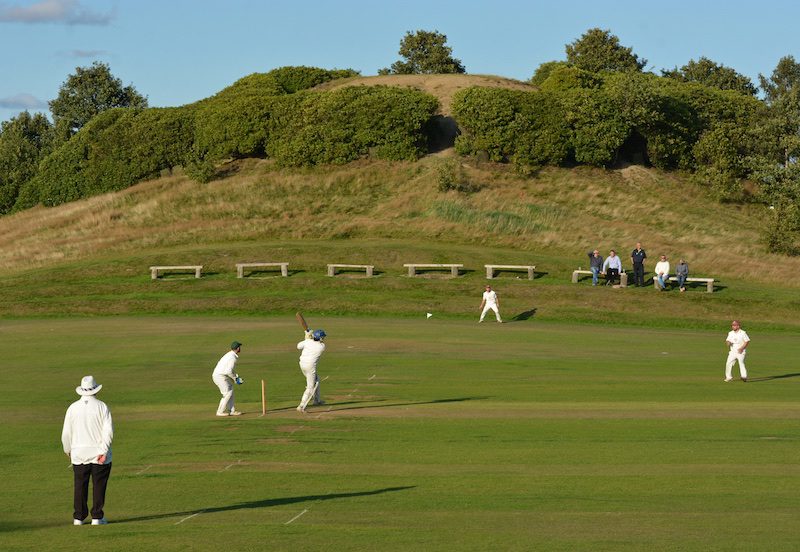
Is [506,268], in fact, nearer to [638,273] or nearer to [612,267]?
[612,267]

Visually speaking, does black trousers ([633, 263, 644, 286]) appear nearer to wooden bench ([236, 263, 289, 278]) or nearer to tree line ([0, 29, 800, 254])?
wooden bench ([236, 263, 289, 278])

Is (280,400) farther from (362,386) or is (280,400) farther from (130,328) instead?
(130,328)

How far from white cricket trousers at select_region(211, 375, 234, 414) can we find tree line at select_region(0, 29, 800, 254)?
164 feet

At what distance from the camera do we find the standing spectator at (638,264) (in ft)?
176

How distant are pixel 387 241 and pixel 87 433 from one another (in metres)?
46.1

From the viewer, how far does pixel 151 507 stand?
61.4 ft

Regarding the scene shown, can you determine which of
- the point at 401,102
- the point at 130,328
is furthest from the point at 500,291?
the point at 401,102

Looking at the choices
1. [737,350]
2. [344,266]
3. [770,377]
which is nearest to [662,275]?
[344,266]

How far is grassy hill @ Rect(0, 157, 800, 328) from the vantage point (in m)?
51.6

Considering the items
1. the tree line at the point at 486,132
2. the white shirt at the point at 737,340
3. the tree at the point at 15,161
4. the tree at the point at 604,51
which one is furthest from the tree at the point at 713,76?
the white shirt at the point at 737,340

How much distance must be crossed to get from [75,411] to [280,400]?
12439mm

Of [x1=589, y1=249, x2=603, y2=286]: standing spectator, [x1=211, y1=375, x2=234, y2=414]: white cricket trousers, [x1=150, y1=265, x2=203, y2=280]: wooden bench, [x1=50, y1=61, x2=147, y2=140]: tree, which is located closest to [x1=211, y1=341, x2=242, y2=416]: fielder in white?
[x1=211, y1=375, x2=234, y2=414]: white cricket trousers

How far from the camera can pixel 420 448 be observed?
918 inches

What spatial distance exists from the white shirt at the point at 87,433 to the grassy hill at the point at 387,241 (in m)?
33.6
